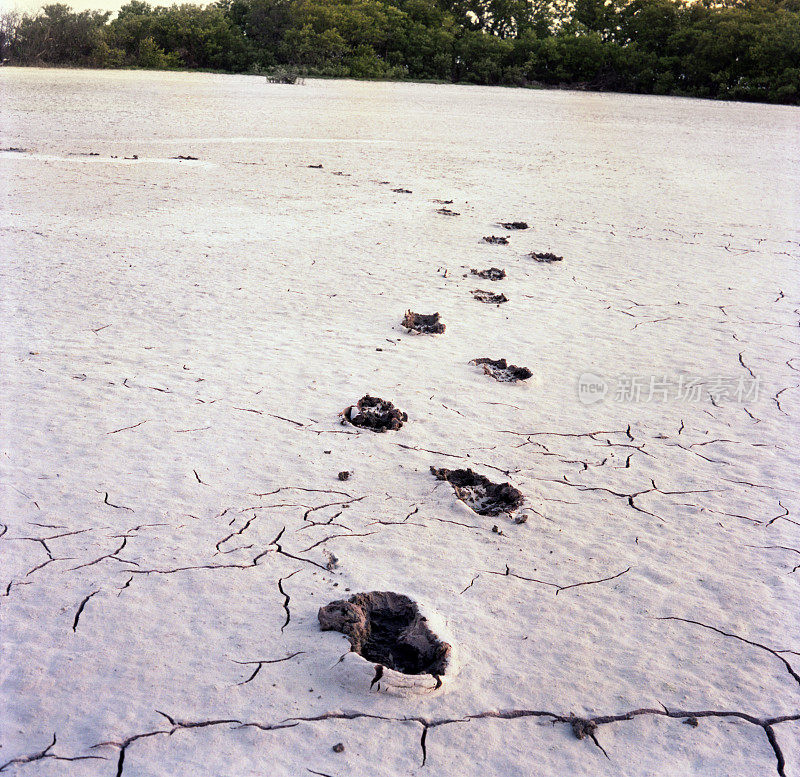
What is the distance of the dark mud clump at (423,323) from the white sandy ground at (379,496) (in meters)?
0.14

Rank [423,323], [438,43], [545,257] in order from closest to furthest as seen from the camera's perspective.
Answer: [423,323], [545,257], [438,43]

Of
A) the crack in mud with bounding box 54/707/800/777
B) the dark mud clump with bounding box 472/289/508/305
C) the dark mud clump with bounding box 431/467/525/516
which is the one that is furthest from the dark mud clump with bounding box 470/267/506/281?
the crack in mud with bounding box 54/707/800/777

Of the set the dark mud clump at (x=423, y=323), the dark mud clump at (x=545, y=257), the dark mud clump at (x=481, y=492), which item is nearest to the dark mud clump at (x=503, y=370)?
the dark mud clump at (x=423, y=323)

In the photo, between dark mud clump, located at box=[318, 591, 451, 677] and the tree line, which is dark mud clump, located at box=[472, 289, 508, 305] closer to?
dark mud clump, located at box=[318, 591, 451, 677]

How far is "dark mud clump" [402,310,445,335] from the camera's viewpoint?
462cm

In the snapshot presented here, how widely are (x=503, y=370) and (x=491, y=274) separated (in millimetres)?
1893

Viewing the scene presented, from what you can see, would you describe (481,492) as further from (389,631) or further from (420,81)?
(420,81)

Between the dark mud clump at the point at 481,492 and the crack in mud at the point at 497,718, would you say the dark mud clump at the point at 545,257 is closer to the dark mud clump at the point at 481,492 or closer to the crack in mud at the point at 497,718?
the dark mud clump at the point at 481,492

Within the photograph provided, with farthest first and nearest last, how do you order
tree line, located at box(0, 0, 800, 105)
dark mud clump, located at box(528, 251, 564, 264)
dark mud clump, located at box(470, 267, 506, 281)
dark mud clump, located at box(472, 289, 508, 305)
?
tree line, located at box(0, 0, 800, 105) < dark mud clump, located at box(528, 251, 564, 264) < dark mud clump, located at box(470, 267, 506, 281) < dark mud clump, located at box(472, 289, 508, 305)

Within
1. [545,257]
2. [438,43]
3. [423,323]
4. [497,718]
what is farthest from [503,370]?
[438,43]

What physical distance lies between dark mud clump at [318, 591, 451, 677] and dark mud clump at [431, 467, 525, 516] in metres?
0.65

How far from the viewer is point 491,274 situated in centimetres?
582

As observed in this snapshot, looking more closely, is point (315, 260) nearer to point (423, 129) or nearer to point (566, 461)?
point (566, 461)

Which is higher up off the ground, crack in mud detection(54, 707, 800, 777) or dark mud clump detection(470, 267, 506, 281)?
dark mud clump detection(470, 267, 506, 281)
